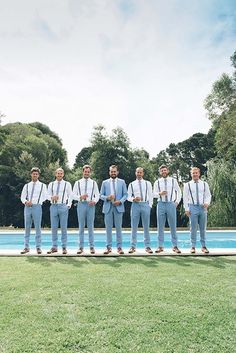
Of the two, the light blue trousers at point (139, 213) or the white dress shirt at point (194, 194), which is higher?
the white dress shirt at point (194, 194)

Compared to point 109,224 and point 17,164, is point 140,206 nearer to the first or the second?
point 109,224

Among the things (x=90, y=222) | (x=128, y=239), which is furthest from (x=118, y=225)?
(x=128, y=239)

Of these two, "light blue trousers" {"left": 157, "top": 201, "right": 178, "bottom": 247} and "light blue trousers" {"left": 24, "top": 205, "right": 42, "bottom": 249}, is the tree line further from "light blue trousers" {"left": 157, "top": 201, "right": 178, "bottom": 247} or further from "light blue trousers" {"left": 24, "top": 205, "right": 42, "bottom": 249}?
"light blue trousers" {"left": 24, "top": 205, "right": 42, "bottom": 249}

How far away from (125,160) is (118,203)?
61.4 ft

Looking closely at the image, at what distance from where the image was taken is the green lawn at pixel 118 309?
2979 mm

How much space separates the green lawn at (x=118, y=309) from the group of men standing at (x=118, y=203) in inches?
69.3

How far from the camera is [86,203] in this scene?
7.72 meters

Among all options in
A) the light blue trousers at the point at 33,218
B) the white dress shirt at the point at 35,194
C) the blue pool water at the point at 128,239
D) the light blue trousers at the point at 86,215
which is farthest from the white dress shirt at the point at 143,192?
the blue pool water at the point at 128,239

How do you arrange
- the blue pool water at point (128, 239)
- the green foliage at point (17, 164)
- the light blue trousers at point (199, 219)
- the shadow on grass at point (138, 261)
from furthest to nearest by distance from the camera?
the green foliage at point (17, 164) < the blue pool water at point (128, 239) < the light blue trousers at point (199, 219) < the shadow on grass at point (138, 261)

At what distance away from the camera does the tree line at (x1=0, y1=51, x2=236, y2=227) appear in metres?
18.8

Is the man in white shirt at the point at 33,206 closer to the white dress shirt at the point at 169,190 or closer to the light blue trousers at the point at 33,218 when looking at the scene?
the light blue trousers at the point at 33,218

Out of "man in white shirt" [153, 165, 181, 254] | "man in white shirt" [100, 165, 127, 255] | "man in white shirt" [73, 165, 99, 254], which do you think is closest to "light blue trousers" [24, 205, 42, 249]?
"man in white shirt" [73, 165, 99, 254]

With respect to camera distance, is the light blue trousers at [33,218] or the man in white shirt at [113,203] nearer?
the man in white shirt at [113,203]

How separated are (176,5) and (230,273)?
5461mm
